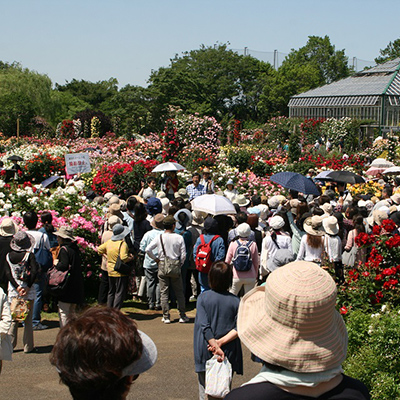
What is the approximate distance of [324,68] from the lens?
83.8 metres

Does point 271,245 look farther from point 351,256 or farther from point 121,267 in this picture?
point 121,267

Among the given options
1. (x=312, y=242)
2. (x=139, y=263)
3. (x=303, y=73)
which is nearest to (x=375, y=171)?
(x=312, y=242)

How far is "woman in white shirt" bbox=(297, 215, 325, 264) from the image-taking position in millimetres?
7965

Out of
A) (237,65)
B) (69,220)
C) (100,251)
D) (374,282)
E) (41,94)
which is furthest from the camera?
(237,65)

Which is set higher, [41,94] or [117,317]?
[41,94]

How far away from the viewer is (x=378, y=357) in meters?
4.84

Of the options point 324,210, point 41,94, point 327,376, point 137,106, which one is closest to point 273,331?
point 327,376

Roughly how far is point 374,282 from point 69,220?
5056mm

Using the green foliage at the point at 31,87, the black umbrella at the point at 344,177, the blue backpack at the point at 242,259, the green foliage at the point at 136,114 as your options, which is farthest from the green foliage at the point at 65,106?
the blue backpack at the point at 242,259

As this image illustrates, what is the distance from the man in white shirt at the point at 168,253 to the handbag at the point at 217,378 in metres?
3.54

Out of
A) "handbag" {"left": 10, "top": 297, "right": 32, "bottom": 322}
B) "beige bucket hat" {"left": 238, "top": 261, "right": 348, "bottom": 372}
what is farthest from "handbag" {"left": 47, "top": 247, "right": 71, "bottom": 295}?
"beige bucket hat" {"left": 238, "top": 261, "right": 348, "bottom": 372}

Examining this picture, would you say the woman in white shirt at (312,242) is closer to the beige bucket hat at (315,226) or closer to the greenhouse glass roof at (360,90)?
the beige bucket hat at (315,226)

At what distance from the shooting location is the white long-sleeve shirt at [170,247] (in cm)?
796

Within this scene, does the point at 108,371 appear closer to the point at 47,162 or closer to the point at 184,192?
the point at 184,192
